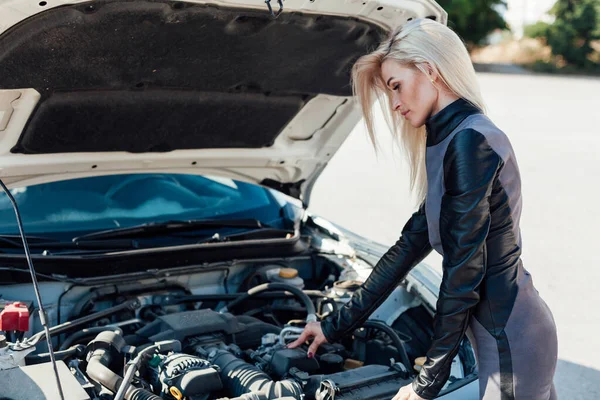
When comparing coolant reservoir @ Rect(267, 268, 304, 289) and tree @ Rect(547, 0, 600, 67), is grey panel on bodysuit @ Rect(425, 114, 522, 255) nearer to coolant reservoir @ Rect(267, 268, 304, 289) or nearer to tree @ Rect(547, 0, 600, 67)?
coolant reservoir @ Rect(267, 268, 304, 289)

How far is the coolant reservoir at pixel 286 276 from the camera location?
10.9 feet

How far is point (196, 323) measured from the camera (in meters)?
2.76

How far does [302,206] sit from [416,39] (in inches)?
82.2

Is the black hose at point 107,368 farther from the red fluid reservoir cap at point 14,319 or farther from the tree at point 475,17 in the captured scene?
the tree at point 475,17

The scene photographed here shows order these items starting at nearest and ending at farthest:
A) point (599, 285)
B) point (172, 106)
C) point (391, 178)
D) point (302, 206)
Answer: point (172, 106) < point (302, 206) < point (599, 285) < point (391, 178)

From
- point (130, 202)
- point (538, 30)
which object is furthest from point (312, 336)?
point (538, 30)

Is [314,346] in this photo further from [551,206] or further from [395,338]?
[551,206]

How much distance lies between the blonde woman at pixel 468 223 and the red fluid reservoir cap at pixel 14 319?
1333 mm

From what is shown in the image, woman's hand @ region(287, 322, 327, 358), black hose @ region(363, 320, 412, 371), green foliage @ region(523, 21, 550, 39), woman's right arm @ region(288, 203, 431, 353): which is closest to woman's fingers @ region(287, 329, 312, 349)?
woman's hand @ region(287, 322, 327, 358)

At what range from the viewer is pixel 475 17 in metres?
26.9

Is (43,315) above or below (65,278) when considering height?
above

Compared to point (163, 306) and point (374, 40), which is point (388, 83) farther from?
point (163, 306)

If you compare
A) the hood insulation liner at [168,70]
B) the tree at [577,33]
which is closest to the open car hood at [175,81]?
the hood insulation liner at [168,70]

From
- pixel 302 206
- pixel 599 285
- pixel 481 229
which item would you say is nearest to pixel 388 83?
pixel 481 229
